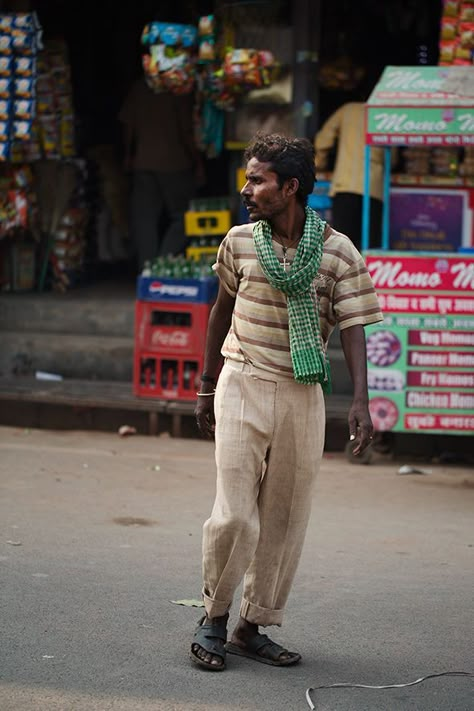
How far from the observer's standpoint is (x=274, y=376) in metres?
4.20

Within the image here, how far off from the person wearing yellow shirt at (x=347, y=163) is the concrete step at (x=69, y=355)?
6.22ft

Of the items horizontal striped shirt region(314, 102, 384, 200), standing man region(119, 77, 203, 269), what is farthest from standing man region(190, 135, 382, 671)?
standing man region(119, 77, 203, 269)

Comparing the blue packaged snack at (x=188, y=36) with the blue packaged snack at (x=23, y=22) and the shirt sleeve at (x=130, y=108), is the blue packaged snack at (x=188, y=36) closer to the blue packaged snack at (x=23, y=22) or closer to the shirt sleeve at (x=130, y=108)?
the blue packaged snack at (x=23, y=22)

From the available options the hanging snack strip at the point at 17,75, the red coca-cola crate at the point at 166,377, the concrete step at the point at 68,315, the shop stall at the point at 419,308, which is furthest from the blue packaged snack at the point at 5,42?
the shop stall at the point at 419,308

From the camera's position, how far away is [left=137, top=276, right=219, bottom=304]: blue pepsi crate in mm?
8922

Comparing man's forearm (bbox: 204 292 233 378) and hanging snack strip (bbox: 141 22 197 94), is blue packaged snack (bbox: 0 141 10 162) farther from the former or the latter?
man's forearm (bbox: 204 292 233 378)

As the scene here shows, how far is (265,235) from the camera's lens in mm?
4164

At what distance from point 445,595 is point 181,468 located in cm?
304

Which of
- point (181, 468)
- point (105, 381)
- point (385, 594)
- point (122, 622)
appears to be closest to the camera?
point (122, 622)

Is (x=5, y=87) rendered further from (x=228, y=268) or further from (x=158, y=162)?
(x=228, y=268)

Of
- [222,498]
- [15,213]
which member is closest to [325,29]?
[15,213]

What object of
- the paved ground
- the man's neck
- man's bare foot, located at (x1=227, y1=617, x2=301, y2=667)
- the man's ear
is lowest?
the paved ground

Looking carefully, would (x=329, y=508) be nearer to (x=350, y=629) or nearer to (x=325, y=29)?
(x=350, y=629)

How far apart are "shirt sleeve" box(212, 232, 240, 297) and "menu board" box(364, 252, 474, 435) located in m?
3.77
